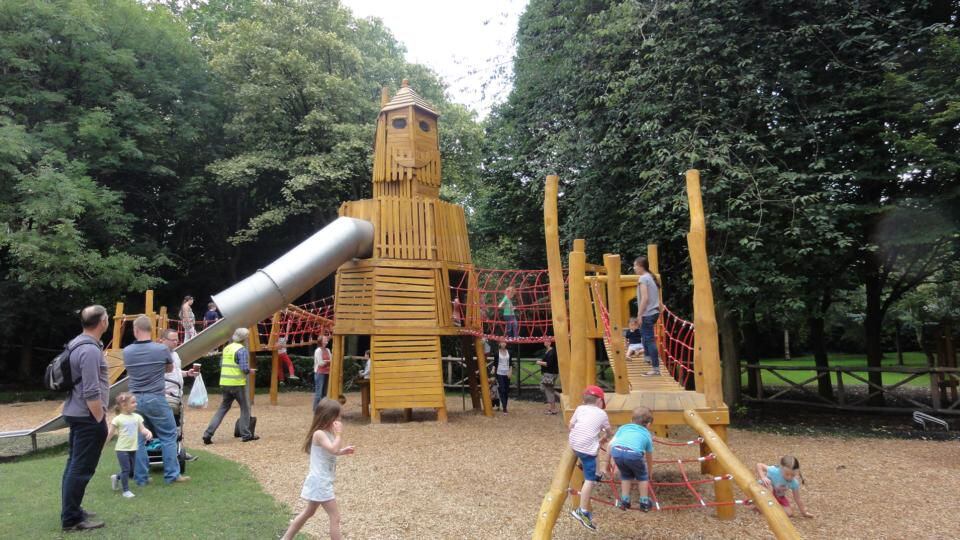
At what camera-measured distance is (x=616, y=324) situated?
5797mm

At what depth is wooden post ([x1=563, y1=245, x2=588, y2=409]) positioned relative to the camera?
628cm

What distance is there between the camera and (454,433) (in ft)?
36.4

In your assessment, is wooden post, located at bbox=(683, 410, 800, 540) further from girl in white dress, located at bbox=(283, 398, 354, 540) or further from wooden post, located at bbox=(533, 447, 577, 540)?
girl in white dress, located at bbox=(283, 398, 354, 540)

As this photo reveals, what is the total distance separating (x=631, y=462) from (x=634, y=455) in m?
0.08

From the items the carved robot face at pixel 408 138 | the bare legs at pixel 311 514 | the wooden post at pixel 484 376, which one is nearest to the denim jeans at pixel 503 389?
the wooden post at pixel 484 376

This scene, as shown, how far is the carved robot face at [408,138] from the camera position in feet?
42.8

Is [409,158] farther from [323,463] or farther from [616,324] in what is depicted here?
[323,463]

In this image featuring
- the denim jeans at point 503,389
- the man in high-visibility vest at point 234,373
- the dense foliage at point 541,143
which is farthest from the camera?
the denim jeans at point 503,389

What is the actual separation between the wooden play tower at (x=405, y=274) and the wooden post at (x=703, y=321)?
6.78m

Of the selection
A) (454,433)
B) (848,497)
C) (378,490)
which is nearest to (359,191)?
→ (454,433)

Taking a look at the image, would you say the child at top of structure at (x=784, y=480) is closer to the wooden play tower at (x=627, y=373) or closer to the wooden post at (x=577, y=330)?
the wooden play tower at (x=627, y=373)

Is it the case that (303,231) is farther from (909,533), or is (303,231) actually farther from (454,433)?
(909,533)

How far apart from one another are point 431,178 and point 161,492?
8588 mm

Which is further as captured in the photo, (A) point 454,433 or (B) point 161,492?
(A) point 454,433
